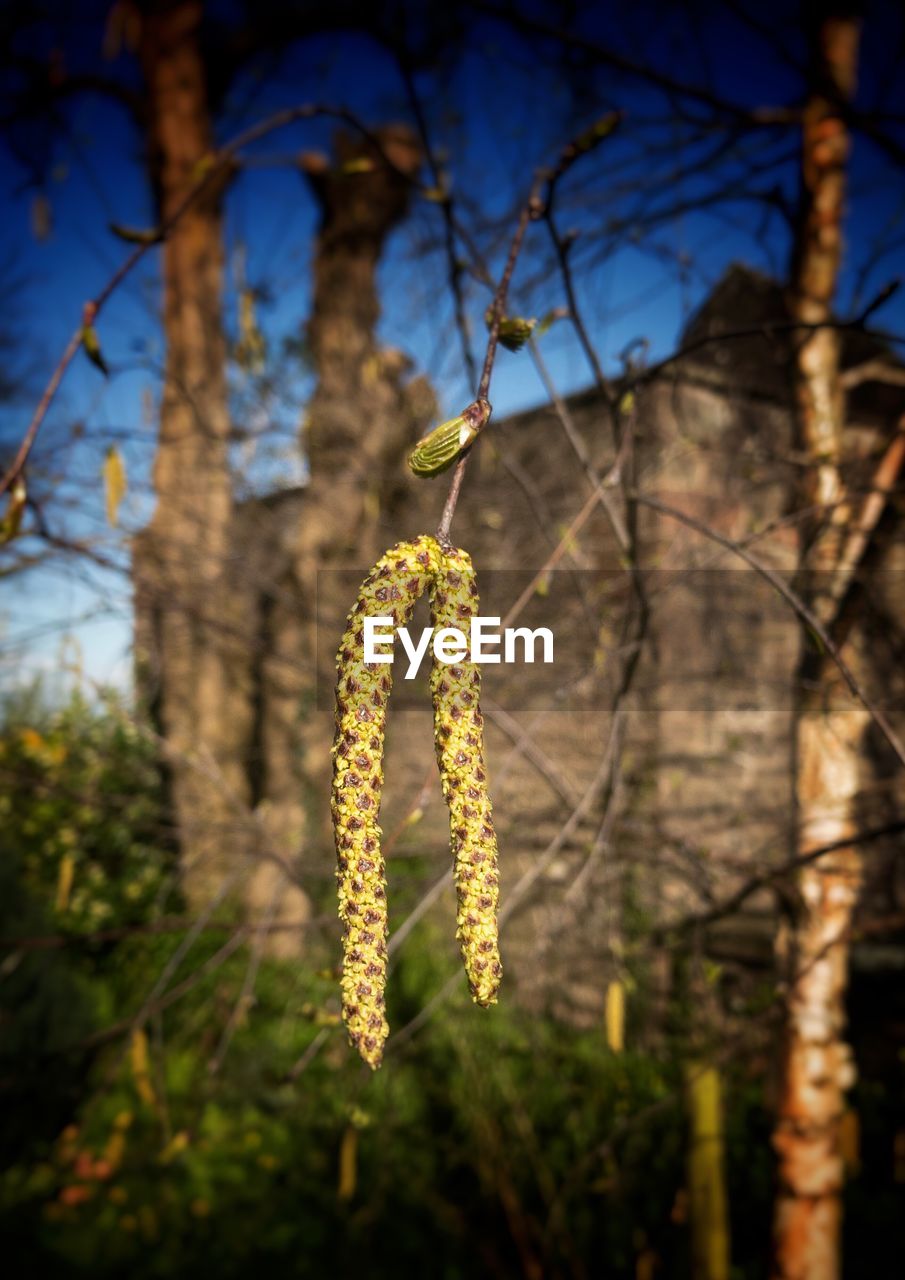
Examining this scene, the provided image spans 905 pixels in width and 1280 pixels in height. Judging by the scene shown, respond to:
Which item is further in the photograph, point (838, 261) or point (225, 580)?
point (225, 580)

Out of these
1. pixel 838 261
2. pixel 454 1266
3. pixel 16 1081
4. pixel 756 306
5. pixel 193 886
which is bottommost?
pixel 454 1266

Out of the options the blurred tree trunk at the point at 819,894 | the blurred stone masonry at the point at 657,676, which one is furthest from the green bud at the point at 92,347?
the blurred stone masonry at the point at 657,676

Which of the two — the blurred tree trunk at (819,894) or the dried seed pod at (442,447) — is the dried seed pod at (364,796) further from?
the blurred tree trunk at (819,894)

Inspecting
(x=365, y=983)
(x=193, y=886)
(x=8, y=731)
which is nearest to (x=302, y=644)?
(x=193, y=886)

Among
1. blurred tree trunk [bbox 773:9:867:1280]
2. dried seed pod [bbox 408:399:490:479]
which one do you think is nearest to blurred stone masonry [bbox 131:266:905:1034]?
blurred tree trunk [bbox 773:9:867:1280]

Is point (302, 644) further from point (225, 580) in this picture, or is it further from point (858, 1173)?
point (858, 1173)

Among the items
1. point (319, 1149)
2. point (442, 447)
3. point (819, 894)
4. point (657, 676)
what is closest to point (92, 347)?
point (442, 447)

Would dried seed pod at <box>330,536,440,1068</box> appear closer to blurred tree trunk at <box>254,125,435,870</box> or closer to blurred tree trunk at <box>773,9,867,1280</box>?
blurred tree trunk at <box>773,9,867,1280</box>

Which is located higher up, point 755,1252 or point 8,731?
point 8,731
